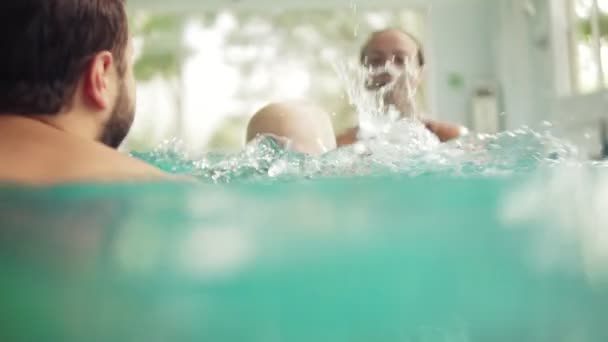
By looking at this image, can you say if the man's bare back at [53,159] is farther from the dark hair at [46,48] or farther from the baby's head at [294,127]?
the baby's head at [294,127]

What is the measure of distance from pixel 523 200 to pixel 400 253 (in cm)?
12

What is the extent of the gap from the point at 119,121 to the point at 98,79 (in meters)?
0.07

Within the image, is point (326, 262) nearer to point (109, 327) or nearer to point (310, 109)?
point (109, 327)

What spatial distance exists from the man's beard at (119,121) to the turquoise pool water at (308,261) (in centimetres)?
17

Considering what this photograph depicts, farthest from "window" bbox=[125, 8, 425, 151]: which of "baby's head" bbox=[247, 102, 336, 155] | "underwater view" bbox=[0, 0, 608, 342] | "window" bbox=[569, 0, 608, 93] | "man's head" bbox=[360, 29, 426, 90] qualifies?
"underwater view" bbox=[0, 0, 608, 342]

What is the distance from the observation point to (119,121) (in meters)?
0.69

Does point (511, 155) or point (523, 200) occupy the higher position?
point (511, 155)

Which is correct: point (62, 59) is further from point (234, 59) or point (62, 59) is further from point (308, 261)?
point (234, 59)

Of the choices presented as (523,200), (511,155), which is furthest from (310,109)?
(523,200)

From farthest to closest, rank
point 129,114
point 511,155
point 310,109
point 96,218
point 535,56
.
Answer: point 535,56
point 310,109
point 511,155
point 129,114
point 96,218

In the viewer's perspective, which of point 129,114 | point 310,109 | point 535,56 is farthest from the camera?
point 535,56

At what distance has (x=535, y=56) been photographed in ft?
11.8

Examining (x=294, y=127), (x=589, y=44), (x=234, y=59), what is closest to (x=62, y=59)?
(x=294, y=127)

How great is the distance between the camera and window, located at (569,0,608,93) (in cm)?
289
